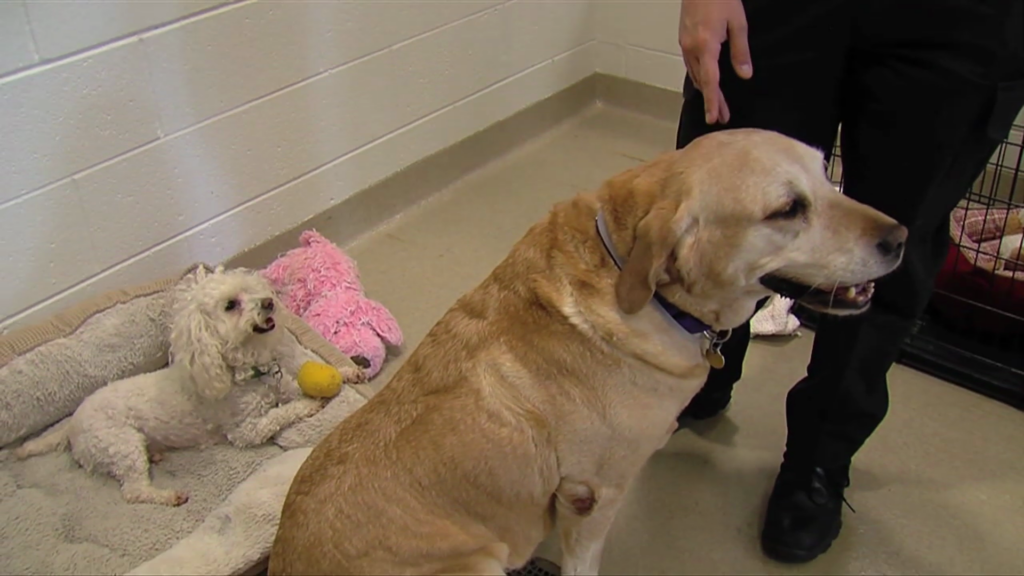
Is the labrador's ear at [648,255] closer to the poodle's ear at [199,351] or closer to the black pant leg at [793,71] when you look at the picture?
the black pant leg at [793,71]

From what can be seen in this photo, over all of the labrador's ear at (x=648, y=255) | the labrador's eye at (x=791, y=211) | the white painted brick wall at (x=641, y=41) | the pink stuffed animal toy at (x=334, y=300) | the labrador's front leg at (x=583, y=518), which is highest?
the labrador's eye at (x=791, y=211)

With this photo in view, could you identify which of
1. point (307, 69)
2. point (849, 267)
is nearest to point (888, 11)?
point (849, 267)

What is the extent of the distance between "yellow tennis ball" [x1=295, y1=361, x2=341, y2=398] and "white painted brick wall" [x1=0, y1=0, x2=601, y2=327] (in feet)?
2.10

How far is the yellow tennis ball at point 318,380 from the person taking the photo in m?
2.10

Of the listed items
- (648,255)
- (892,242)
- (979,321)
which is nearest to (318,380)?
(648,255)

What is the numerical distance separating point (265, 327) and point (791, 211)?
4.04ft

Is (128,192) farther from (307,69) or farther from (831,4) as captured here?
(831,4)

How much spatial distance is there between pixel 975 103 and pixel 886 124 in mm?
140

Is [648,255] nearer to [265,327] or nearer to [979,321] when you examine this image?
[265,327]

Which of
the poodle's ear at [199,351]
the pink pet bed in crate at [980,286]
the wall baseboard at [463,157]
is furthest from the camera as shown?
the wall baseboard at [463,157]

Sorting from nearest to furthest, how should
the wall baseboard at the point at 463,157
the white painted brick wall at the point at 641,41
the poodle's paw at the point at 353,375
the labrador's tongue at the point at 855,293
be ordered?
the labrador's tongue at the point at 855,293
the poodle's paw at the point at 353,375
the wall baseboard at the point at 463,157
the white painted brick wall at the point at 641,41

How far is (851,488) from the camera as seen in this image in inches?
80.0

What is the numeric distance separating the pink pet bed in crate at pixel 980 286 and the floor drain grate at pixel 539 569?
4.43ft

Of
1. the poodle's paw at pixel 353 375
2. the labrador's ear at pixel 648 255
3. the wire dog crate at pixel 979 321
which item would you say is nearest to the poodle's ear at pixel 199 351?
the poodle's paw at pixel 353 375
